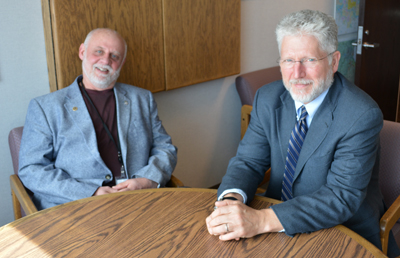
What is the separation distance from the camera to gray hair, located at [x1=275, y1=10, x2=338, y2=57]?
178 cm

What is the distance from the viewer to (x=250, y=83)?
3584 millimetres

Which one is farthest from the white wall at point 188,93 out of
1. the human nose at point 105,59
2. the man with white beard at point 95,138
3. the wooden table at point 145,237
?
the wooden table at point 145,237

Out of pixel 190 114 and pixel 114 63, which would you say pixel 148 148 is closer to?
pixel 114 63

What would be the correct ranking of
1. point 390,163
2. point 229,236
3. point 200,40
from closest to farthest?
point 229,236 < point 390,163 < point 200,40

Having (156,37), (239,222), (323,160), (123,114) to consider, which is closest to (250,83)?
(156,37)

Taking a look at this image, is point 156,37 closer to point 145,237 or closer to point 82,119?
point 82,119

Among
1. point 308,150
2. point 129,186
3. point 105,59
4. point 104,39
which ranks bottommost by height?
point 129,186

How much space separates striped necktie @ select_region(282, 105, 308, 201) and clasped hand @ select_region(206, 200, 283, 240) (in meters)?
0.38

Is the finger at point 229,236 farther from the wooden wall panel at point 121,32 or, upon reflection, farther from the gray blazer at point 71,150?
the wooden wall panel at point 121,32

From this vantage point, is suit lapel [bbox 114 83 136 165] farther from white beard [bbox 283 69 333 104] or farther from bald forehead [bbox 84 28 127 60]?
white beard [bbox 283 69 333 104]

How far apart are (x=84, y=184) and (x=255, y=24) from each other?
90.5 inches

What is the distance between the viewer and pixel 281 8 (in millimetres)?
3998

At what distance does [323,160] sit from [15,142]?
68.6 inches

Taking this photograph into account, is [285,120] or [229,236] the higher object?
[285,120]
